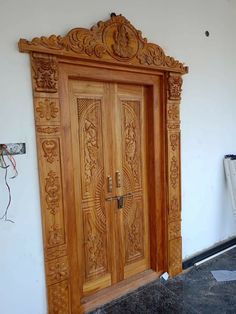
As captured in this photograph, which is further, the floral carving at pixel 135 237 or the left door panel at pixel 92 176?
the floral carving at pixel 135 237

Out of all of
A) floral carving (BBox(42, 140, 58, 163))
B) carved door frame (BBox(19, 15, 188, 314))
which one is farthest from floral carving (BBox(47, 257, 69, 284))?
floral carving (BBox(42, 140, 58, 163))

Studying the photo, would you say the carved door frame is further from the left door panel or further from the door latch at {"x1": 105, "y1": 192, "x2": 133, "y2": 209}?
the door latch at {"x1": 105, "y1": 192, "x2": 133, "y2": 209}

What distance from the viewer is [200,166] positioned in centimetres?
284

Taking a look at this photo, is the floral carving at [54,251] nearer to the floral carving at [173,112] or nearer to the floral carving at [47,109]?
the floral carving at [47,109]

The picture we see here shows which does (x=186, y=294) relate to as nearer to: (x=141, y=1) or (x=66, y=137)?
(x=66, y=137)

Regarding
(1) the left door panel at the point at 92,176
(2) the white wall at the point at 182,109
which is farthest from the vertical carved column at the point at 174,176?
(1) the left door panel at the point at 92,176

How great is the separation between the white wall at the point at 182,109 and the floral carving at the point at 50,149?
8 centimetres

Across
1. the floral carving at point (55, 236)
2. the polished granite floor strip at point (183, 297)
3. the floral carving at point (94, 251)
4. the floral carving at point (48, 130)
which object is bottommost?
the polished granite floor strip at point (183, 297)

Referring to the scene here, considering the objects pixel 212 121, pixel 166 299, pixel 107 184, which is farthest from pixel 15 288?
pixel 212 121

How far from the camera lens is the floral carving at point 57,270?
1.90 meters

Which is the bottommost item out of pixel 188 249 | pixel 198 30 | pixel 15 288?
pixel 188 249

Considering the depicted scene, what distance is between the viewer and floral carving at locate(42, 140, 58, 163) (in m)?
1.82

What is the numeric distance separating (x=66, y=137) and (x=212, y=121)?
182 centimetres

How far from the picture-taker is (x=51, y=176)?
186 centimetres
